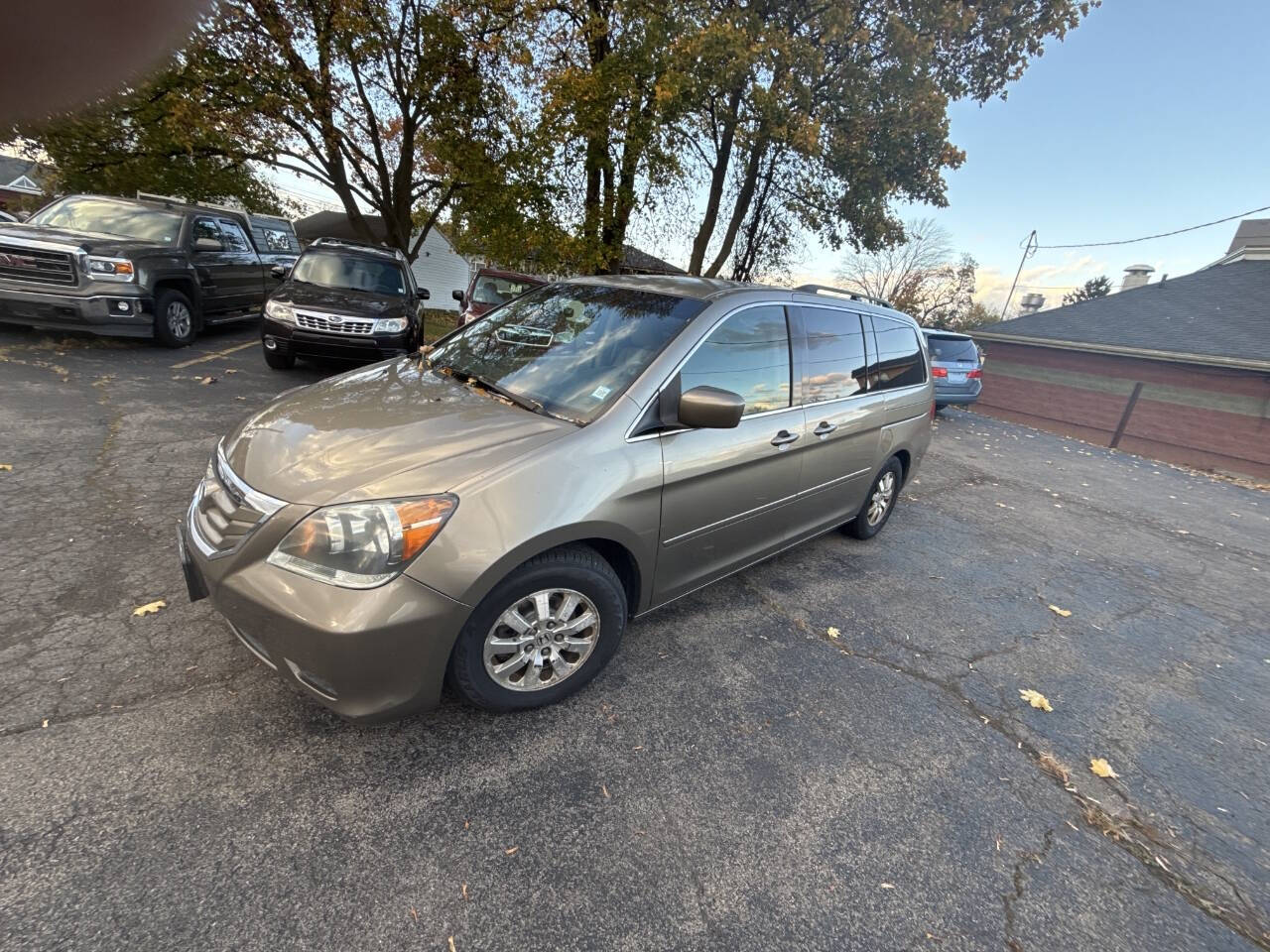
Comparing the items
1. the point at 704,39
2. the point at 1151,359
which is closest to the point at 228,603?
the point at 704,39

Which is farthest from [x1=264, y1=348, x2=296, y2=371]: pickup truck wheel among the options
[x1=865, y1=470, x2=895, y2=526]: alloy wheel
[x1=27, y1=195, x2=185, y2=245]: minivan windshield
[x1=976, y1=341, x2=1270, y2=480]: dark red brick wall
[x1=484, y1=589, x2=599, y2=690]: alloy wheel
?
[x1=976, y1=341, x2=1270, y2=480]: dark red brick wall

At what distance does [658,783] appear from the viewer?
6.94 feet

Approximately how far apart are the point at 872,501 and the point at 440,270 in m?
29.1

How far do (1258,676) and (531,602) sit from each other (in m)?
4.48

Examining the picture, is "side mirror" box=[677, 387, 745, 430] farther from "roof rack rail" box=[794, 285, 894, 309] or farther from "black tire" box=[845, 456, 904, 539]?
"black tire" box=[845, 456, 904, 539]

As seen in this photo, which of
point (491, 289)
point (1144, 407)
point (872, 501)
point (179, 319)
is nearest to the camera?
point (872, 501)

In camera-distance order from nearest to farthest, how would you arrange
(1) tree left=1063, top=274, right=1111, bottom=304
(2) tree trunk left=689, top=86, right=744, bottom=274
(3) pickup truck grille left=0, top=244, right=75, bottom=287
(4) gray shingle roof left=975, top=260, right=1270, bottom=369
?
(3) pickup truck grille left=0, top=244, right=75, bottom=287 → (2) tree trunk left=689, top=86, right=744, bottom=274 → (4) gray shingle roof left=975, top=260, right=1270, bottom=369 → (1) tree left=1063, top=274, right=1111, bottom=304

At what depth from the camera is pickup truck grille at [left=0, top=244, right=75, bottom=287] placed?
628 centimetres

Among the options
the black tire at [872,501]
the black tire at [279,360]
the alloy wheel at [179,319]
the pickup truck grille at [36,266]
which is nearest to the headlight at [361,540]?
the black tire at [872,501]

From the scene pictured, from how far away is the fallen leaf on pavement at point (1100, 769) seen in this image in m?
2.46

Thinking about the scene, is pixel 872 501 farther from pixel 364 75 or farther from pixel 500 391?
pixel 364 75

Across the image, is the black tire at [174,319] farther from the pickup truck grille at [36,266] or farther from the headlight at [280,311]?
the headlight at [280,311]

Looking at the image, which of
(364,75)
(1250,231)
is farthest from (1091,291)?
(364,75)

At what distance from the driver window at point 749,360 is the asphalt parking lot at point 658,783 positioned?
129 centimetres
